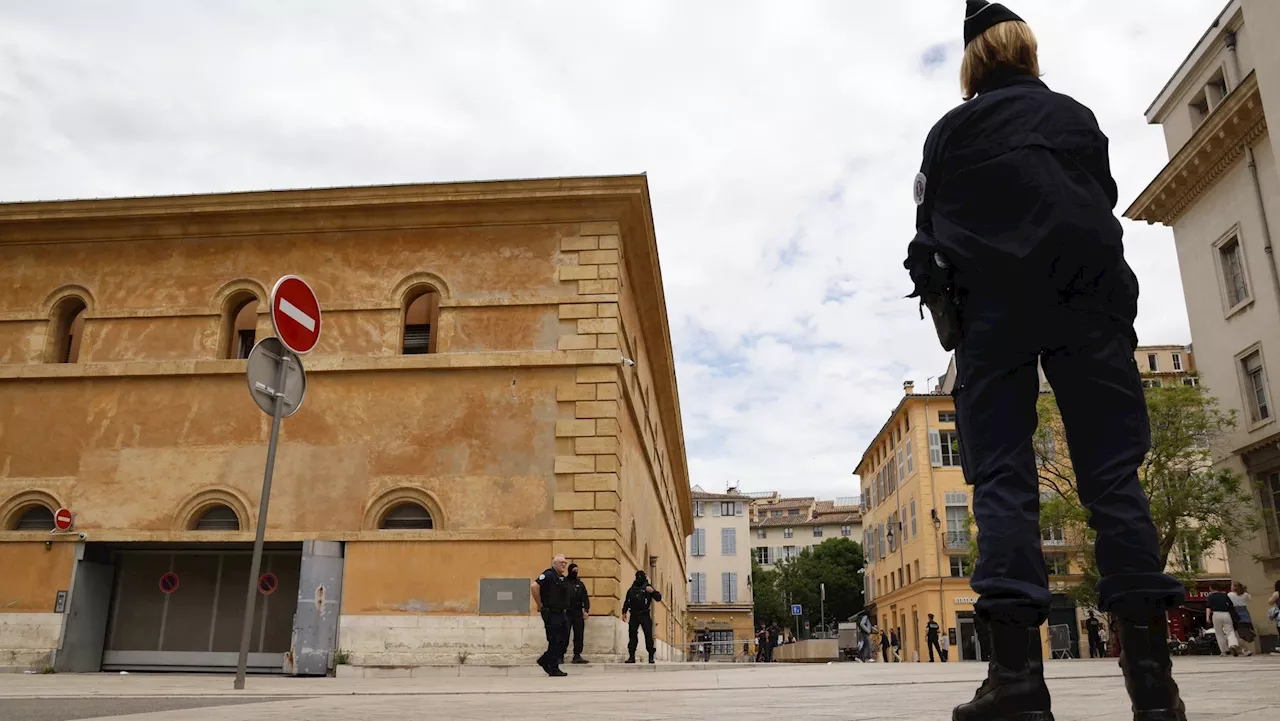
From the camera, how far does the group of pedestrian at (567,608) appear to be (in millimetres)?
12297

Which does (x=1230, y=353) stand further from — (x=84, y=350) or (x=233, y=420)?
(x=84, y=350)

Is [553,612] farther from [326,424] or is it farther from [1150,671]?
[1150,671]

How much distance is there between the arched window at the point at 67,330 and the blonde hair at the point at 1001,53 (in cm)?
1869

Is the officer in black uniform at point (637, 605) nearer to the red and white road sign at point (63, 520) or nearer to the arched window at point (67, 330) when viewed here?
the red and white road sign at point (63, 520)

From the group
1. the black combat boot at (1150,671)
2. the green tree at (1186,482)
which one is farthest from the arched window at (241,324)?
the green tree at (1186,482)

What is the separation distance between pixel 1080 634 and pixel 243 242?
44.5 metres

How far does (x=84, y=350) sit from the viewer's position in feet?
57.0

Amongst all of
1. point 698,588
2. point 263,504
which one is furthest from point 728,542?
point 263,504

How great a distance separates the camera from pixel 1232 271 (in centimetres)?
2544

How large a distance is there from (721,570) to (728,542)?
8.59 feet

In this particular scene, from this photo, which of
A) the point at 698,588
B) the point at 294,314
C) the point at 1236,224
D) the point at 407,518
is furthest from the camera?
the point at 698,588

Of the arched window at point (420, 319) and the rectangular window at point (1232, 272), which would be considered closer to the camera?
the arched window at point (420, 319)

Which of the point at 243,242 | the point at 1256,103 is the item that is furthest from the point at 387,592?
the point at 1256,103

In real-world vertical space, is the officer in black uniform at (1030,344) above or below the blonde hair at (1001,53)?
below
